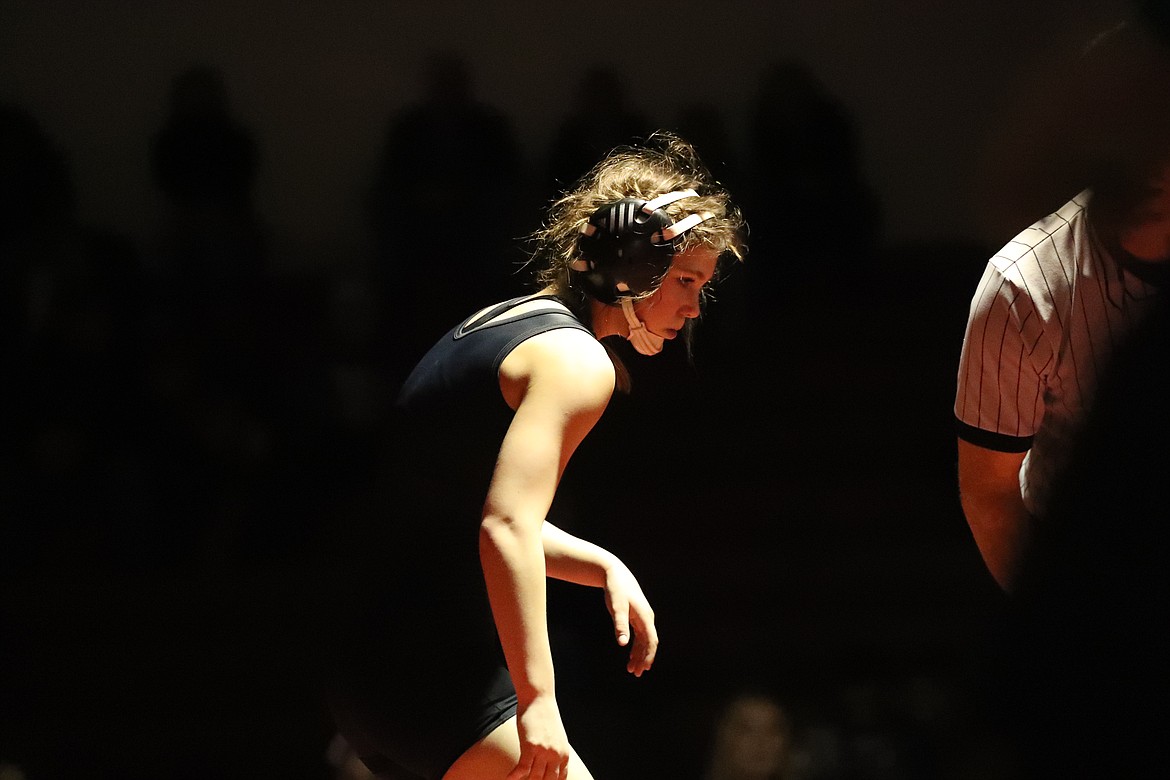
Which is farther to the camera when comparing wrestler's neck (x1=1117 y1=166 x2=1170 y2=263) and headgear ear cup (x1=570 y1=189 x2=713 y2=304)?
headgear ear cup (x1=570 y1=189 x2=713 y2=304)

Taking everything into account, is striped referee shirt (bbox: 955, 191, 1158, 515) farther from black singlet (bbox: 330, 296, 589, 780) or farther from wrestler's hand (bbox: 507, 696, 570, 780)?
wrestler's hand (bbox: 507, 696, 570, 780)

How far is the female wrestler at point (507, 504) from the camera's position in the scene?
187cm

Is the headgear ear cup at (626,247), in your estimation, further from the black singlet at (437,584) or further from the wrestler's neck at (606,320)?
the black singlet at (437,584)

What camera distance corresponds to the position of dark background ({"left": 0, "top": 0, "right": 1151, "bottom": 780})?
2.96 metres

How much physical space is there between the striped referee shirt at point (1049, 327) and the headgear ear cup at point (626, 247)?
0.56 meters

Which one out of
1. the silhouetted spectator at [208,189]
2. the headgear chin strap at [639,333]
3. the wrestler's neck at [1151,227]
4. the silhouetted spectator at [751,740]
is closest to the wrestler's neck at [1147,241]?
the wrestler's neck at [1151,227]

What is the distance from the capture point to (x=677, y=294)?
223 cm

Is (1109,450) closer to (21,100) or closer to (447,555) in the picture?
(447,555)

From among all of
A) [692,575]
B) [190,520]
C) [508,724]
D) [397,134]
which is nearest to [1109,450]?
[508,724]

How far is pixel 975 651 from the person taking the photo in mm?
3301

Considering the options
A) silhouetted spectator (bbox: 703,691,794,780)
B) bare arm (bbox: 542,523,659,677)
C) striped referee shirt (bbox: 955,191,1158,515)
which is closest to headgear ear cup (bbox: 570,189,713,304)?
bare arm (bbox: 542,523,659,677)

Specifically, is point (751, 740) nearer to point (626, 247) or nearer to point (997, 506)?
point (997, 506)

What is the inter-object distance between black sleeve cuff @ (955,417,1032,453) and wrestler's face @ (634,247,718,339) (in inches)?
22.0

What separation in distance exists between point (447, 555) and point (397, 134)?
1.32 metres
